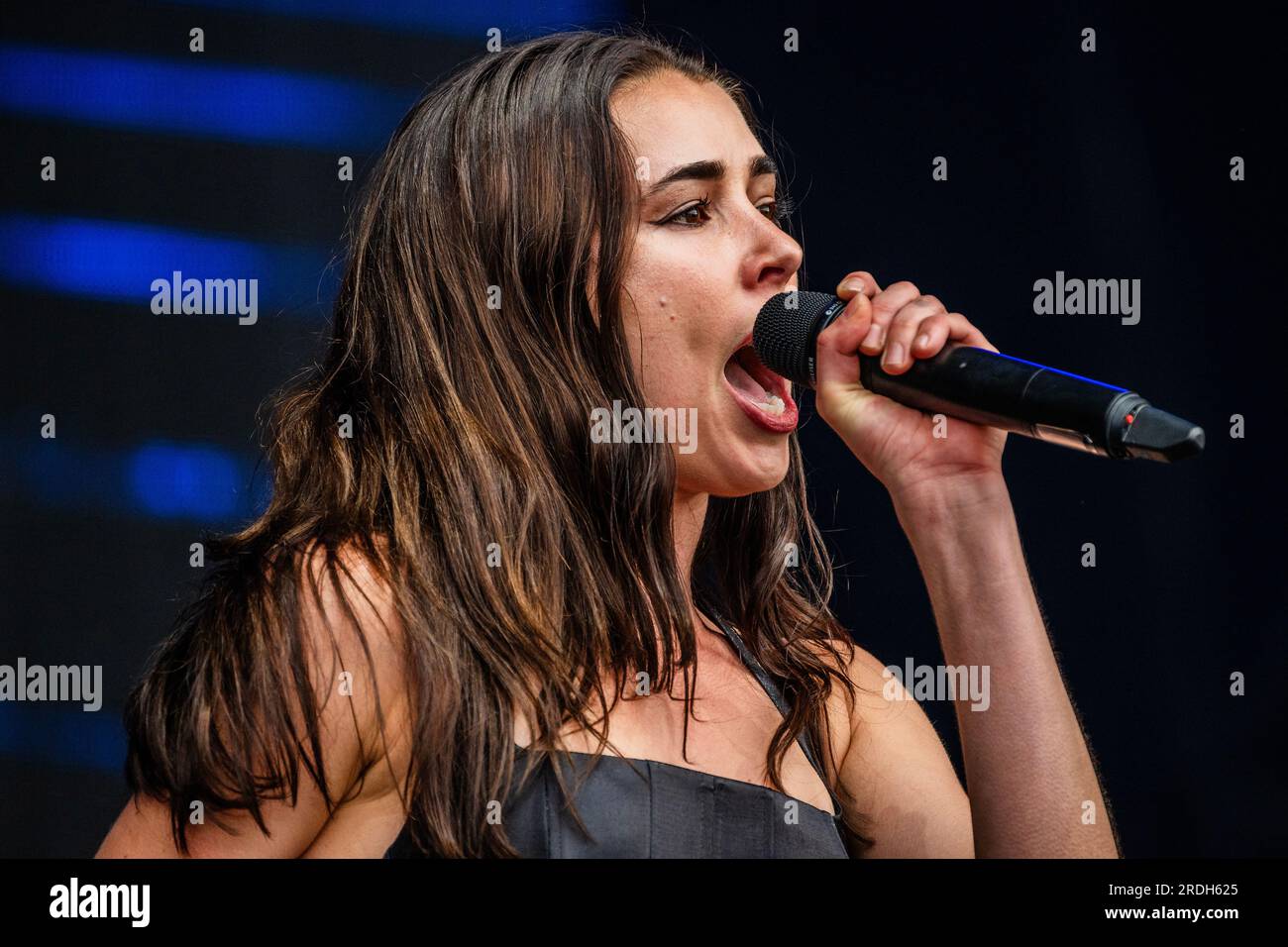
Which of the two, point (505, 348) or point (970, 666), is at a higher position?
point (505, 348)

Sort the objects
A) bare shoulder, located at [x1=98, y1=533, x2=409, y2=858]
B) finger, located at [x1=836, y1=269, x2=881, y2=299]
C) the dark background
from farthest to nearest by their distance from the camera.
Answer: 1. the dark background
2. finger, located at [x1=836, y1=269, x2=881, y2=299]
3. bare shoulder, located at [x1=98, y1=533, x2=409, y2=858]

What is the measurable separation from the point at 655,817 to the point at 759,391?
49 cm

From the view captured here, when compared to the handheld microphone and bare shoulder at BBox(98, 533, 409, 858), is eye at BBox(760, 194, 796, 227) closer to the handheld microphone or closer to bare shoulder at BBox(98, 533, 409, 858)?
the handheld microphone

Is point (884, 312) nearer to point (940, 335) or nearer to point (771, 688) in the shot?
point (940, 335)

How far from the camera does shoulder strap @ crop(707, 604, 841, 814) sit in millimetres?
1490

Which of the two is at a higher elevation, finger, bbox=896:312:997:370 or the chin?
finger, bbox=896:312:997:370

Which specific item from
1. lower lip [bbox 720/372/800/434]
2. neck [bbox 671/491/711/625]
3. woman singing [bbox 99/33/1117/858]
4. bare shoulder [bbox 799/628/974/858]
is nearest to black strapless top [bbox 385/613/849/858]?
woman singing [bbox 99/33/1117/858]

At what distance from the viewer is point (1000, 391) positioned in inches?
45.1

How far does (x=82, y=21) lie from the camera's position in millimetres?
1904

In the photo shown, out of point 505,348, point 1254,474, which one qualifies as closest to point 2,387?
point 505,348

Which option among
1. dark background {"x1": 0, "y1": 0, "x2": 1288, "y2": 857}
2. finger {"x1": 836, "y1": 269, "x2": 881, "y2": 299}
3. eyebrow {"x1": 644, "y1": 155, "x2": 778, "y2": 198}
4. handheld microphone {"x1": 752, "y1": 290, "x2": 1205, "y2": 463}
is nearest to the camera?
handheld microphone {"x1": 752, "y1": 290, "x2": 1205, "y2": 463}

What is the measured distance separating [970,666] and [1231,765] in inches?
31.2

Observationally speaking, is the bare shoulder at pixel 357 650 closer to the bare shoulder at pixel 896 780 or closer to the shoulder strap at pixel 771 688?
the shoulder strap at pixel 771 688
